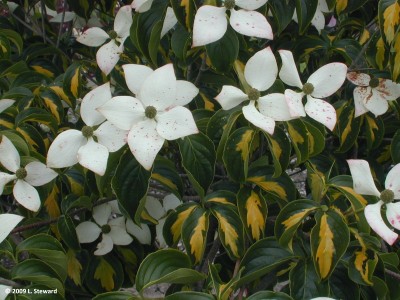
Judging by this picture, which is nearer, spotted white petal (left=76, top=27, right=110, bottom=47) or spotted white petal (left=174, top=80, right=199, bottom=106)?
spotted white petal (left=174, top=80, right=199, bottom=106)

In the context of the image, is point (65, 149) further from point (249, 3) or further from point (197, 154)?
point (249, 3)

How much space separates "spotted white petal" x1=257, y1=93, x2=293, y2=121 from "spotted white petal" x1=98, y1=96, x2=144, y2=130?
0.20 m

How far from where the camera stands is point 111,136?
3.08 ft

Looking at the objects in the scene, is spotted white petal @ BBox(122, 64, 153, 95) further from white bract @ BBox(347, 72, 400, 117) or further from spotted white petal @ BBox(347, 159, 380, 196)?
white bract @ BBox(347, 72, 400, 117)

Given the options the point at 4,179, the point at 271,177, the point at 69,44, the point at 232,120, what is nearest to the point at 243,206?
the point at 271,177

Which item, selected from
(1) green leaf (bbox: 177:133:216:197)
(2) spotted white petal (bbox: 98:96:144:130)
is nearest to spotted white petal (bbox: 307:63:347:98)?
(1) green leaf (bbox: 177:133:216:197)

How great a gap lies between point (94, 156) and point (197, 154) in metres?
0.17

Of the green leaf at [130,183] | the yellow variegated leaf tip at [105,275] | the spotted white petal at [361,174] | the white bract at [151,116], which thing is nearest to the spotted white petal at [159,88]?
the white bract at [151,116]

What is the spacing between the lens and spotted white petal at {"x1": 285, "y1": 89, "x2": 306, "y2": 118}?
0.93 m

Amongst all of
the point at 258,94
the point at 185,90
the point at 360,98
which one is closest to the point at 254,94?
the point at 258,94

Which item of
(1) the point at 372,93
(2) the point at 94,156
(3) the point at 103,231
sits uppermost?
(2) the point at 94,156

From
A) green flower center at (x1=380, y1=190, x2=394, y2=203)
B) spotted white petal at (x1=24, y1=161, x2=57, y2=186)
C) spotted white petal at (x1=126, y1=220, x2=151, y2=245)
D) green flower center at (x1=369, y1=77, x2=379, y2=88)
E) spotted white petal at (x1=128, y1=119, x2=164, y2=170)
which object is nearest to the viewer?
spotted white petal at (x1=128, y1=119, x2=164, y2=170)

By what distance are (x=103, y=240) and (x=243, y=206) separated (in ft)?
1.21

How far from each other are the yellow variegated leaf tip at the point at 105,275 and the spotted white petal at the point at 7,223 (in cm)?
41
